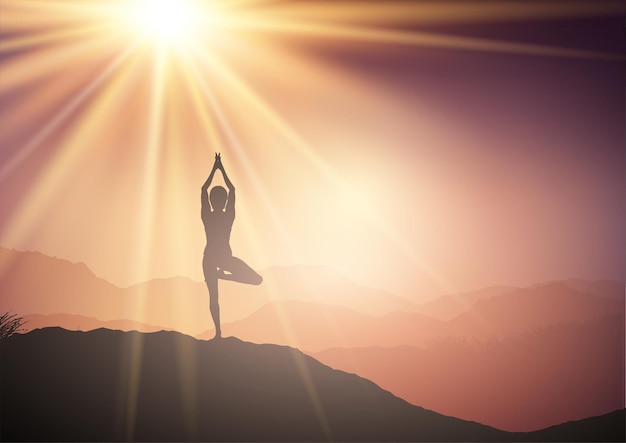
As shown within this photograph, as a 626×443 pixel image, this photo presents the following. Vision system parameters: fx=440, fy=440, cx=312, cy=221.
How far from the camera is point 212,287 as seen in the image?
37.5 ft

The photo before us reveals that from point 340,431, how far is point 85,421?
18.1 ft

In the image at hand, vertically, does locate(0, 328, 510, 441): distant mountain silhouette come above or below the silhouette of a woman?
below

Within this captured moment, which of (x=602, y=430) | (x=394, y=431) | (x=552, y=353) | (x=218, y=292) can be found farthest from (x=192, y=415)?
(x=552, y=353)

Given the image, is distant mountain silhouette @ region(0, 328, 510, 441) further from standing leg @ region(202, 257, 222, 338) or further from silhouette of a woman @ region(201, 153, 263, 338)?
silhouette of a woman @ region(201, 153, 263, 338)

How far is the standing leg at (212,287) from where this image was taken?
37.5 feet

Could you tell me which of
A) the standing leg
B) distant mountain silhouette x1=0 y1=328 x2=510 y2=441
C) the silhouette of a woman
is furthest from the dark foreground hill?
the silhouette of a woman

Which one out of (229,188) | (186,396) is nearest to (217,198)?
(229,188)

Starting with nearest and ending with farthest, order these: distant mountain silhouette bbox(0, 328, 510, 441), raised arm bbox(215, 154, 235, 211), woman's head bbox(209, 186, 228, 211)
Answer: distant mountain silhouette bbox(0, 328, 510, 441) < raised arm bbox(215, 154, 235, 211) < woman's head bbox(209, 186, 228, 211)

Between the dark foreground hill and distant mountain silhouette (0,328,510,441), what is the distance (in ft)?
0.08

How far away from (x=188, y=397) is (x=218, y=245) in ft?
12.2

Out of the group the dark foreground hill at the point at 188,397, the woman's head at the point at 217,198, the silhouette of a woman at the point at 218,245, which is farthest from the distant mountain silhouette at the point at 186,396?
the woman's head at the point at 217,198

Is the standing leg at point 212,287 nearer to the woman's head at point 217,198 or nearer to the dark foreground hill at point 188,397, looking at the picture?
the dark foreground hill at point 188,397

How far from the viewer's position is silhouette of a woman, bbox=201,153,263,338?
11.4 metres

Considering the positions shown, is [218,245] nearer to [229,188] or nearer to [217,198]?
[217,198]
